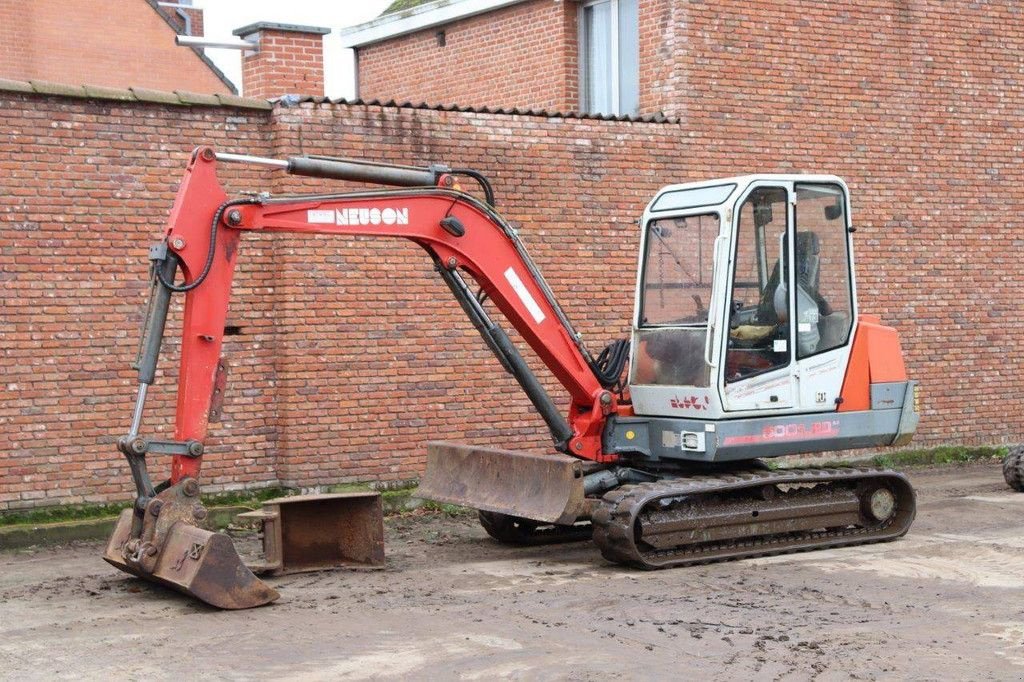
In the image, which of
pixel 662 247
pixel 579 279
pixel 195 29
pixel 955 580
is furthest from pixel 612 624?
pixel 195 29

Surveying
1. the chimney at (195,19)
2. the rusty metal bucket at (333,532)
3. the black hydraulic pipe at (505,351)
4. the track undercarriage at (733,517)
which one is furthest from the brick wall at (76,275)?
Answer: the chimney at (195,19)

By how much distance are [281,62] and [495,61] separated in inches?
194

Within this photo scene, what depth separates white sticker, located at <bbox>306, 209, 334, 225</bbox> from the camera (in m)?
8.96

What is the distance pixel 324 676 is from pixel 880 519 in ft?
17.3

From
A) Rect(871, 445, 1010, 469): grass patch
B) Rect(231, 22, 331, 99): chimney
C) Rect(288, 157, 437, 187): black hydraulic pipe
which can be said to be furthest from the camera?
Rect(871, 445, 1010, 469): grass patch

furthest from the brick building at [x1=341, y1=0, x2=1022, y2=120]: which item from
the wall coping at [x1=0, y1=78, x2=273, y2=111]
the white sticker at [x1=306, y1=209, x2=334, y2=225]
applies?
the white sticker at [x1=306, y1=209, x2=334, y2=225]

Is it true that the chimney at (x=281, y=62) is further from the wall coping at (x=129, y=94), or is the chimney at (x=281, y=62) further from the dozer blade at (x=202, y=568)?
the dozer blade at (x=202, y=568)

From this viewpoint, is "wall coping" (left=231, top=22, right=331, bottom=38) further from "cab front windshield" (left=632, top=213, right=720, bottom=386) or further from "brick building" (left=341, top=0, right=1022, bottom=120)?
"cab front windshield" (left=632, top=213, right=720, bottom=386)

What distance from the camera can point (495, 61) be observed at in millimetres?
17062

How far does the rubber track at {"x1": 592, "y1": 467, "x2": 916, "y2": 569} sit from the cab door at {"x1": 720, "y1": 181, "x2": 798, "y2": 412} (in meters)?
0.55

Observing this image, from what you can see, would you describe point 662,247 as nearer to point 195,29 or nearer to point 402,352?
point 402,352

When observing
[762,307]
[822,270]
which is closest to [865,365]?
[822,270]

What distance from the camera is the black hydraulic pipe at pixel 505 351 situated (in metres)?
9.62

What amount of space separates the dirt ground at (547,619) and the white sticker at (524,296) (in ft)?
5.75
